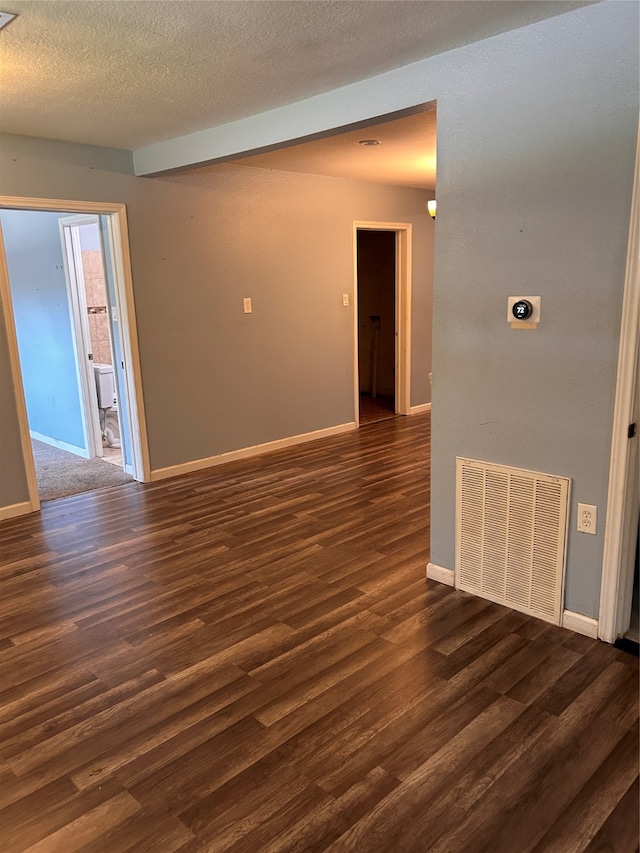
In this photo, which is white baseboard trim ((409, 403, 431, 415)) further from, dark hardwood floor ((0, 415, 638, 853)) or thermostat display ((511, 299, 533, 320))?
thermostat display ((511, 299, 533, 320))

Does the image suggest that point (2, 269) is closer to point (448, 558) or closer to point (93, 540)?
point (93, 540)

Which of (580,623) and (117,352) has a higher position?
(117,352)

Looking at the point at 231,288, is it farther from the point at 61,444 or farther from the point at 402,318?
the point at 61,444

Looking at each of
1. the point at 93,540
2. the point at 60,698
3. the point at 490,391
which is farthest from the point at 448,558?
the point at 93,540

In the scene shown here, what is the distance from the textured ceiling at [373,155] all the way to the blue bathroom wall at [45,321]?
2.05 meters

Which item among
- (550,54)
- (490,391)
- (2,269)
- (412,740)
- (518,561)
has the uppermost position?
(550,54)

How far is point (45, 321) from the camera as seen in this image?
5902mm

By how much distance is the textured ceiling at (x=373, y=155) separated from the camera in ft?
12.8

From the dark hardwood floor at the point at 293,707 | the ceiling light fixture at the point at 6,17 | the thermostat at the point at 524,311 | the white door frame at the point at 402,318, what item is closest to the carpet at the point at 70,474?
the dark hardwood floor at the point at 293,707

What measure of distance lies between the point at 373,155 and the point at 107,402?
11.2 ft

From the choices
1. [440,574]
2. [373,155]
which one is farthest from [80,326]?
[440,574]

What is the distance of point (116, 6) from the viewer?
2.16 metres

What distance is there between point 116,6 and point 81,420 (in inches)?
166

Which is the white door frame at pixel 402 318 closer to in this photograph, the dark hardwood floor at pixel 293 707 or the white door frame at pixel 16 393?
the white door frame at pixel 16 393
